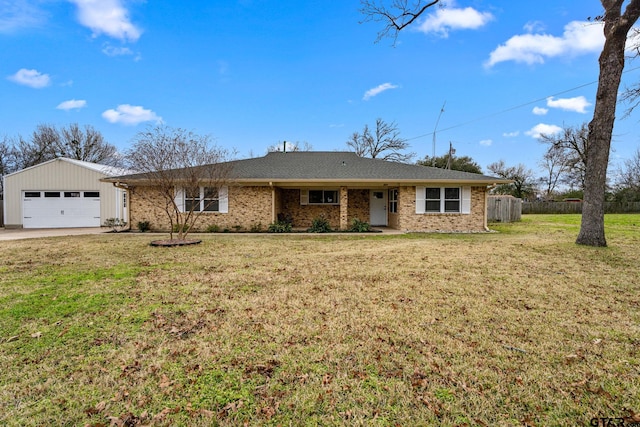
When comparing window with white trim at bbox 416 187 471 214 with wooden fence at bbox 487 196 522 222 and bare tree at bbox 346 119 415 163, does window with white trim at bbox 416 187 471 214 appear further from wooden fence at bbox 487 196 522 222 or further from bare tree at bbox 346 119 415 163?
bare tree at bbox 346 119 415 163

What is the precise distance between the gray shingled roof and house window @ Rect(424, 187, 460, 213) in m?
0.68

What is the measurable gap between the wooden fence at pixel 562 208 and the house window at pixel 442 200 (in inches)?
779

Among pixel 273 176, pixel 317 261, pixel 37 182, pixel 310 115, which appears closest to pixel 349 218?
pixel 273 176

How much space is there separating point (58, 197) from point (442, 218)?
1951 cm

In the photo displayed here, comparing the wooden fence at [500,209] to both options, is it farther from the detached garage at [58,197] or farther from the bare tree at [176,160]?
the detached garage at [58,197]

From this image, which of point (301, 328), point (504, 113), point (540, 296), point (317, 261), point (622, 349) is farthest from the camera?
point (504, 113)

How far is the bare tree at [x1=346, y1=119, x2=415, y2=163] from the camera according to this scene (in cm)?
3181

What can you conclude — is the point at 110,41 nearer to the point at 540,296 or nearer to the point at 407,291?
the point at 407,291

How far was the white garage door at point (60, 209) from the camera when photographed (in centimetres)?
1612

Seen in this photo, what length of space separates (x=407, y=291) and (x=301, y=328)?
2.08 metres

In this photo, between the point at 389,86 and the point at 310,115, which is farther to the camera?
the point at 310,115

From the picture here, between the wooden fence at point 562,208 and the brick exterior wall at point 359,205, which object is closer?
the brick exterior wall at point 359,205

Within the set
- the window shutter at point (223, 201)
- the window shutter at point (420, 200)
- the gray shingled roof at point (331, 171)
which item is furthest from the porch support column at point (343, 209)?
the window shutter at point (223, 201)

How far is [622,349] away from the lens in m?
3.01
